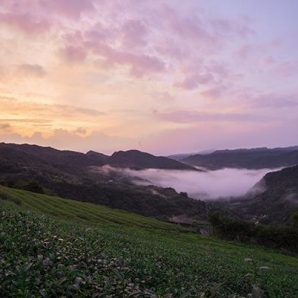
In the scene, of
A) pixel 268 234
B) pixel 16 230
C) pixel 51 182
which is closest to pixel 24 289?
pixel 16 230

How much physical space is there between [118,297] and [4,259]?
217cm

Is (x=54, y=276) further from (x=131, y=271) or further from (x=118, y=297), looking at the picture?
(x=131, y=271)

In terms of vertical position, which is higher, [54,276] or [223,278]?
[54,276]

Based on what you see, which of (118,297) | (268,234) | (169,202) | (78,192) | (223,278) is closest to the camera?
(118,297)

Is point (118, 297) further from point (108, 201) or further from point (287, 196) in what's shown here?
point (287, 196)

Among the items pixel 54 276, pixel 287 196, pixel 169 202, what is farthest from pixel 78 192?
pixel 54 276

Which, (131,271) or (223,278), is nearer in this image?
(131,271)

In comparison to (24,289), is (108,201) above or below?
below

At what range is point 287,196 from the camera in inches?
7279

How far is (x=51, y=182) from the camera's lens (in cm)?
13600

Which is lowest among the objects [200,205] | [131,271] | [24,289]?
[200,205]

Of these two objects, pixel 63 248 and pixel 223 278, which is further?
pixel 223 278

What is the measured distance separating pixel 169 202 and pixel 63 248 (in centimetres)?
14601

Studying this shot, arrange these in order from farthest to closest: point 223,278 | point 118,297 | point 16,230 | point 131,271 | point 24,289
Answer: point 223,278 < point 16,230 < point 131,271 < point 118,297 < point 24,289
